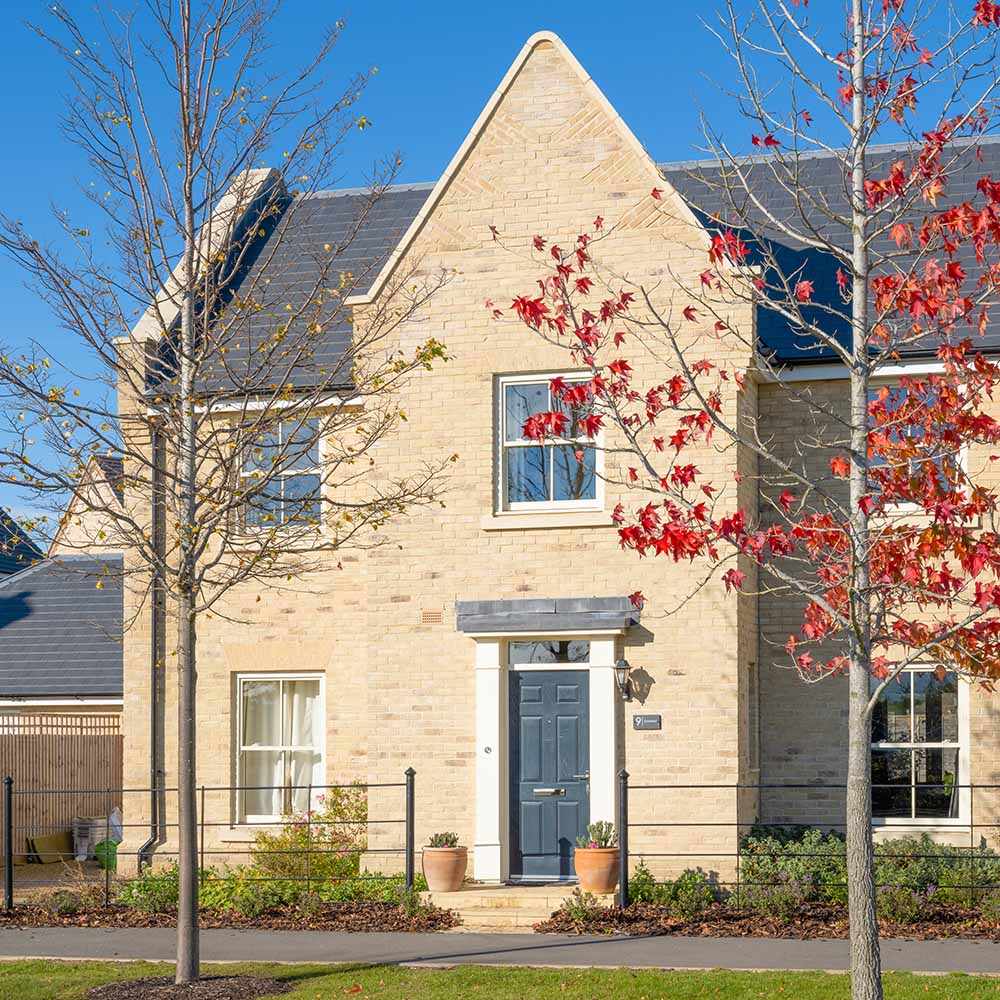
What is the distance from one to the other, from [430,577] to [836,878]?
5.48 m

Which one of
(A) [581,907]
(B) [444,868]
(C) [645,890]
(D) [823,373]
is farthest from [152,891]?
(D) [823,373]

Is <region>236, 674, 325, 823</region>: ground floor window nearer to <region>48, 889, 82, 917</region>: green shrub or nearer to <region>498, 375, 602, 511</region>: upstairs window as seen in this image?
<region>48, 889, 82, 917</region>: green shrub

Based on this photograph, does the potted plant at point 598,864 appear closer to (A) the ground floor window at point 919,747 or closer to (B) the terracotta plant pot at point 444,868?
(B) the terracotta plant pot at point 444,868

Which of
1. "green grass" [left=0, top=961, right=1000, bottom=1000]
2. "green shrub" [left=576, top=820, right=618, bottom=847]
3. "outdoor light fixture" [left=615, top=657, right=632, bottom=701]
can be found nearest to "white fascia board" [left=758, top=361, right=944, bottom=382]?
"outdoor light fixture" [left=615, top=657, right=632, bottom=701]

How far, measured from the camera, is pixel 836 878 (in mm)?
15430

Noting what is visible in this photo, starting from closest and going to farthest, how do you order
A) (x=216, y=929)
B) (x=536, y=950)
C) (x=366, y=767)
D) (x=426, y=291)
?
(x=536, y=950), (x=216, y=929), (x=426, y=291), (x=366, y=767)

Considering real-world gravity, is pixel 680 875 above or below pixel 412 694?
below

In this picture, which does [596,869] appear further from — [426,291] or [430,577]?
[426,291]

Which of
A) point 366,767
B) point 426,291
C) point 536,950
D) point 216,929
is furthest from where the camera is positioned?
point 366,767

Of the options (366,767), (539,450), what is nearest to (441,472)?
(539,450)

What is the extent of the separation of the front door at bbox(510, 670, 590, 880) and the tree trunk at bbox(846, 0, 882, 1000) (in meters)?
7.56

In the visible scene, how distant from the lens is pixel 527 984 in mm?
11984

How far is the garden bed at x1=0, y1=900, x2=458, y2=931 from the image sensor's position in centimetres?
1520

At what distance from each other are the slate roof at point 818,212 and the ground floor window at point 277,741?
23.5 ft
